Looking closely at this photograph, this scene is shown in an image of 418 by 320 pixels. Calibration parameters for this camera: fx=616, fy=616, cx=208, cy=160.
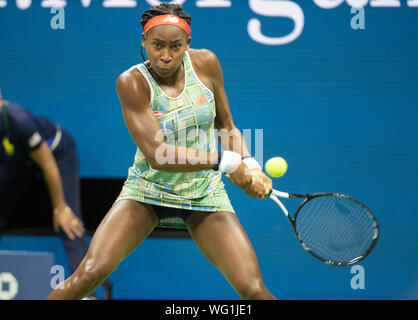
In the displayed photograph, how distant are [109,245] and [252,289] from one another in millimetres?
641

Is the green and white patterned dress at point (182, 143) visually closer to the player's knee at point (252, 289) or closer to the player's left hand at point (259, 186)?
the player's left hand at point (259, 186)

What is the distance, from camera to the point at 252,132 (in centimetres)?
466

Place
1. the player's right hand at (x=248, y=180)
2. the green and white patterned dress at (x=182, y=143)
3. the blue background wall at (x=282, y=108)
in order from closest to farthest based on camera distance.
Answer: the player's right hand at (x=248, y=180) → the green and white patterned dress at (x=182, y=143) → the blue background wall at (x=282, y=108)

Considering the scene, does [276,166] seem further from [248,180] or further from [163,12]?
[163,12]

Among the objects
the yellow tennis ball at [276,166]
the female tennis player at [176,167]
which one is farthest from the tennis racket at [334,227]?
the female tennis player at [176,167]

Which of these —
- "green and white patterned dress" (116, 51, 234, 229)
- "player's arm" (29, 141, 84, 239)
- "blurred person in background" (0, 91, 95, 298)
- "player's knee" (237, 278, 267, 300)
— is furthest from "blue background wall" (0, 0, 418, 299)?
"player's knee" (237, 278, 267, 300)

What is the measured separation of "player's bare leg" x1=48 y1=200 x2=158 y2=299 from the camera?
8.54 ft

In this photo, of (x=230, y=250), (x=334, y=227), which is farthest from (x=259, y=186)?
(x=334, y=227)

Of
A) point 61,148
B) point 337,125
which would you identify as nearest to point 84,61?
point 61,148

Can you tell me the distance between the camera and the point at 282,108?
4.64m

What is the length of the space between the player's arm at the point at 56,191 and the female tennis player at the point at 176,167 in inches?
47.2

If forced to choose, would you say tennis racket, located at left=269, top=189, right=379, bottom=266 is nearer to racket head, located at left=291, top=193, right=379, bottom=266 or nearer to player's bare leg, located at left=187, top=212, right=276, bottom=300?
racket head, located at left=291, top=193, right=379, bottom=266

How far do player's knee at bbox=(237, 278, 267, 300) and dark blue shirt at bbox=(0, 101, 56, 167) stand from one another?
6.23 feet

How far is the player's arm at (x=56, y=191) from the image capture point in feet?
13.0
